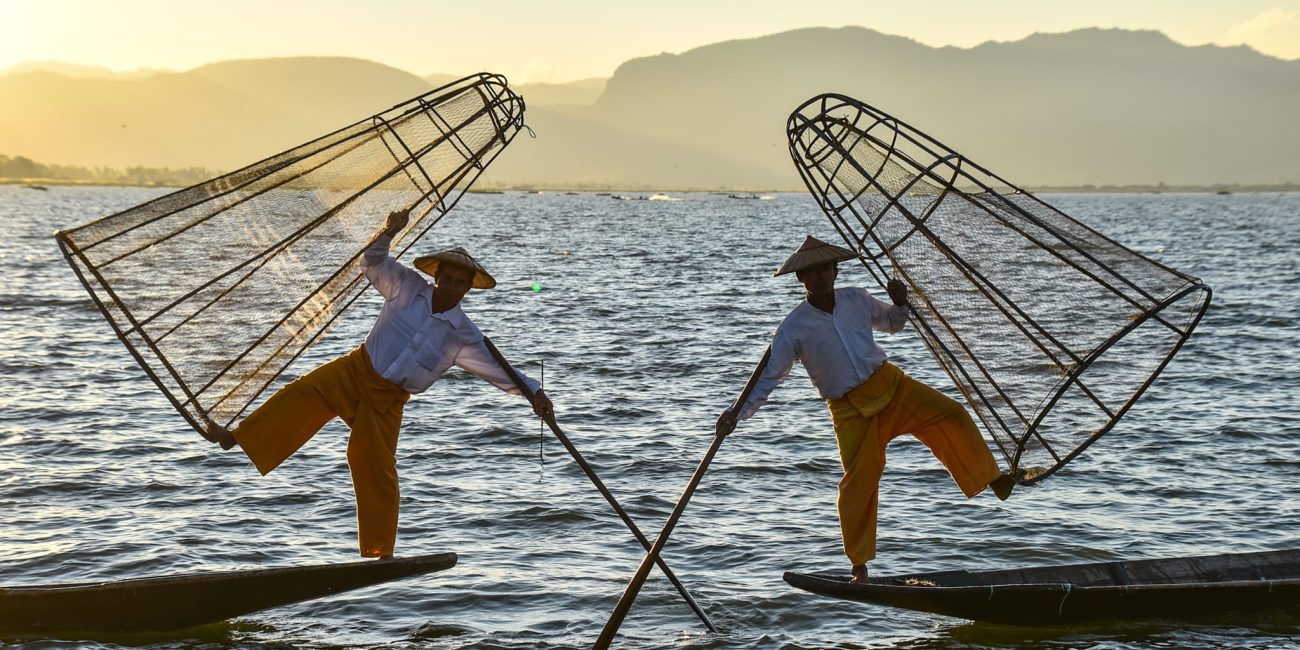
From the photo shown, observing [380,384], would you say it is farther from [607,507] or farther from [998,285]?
[998,285]

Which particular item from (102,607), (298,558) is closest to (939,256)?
(298,558)

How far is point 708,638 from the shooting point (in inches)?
313

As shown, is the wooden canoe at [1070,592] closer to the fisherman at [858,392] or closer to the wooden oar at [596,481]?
the fisherman at [858,392]

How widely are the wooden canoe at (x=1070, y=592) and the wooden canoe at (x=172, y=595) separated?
263cm

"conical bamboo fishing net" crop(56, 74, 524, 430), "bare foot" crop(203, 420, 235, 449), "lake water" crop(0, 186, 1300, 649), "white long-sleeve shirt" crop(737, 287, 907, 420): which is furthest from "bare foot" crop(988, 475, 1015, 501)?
"bare foot" crop(203, 420, 235, 449)

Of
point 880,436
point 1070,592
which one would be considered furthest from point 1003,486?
point 880,436

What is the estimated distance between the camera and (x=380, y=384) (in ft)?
24.6

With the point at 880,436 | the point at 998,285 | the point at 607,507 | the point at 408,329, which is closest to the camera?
the point at 408,329

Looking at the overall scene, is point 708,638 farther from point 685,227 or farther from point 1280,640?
point 685,227

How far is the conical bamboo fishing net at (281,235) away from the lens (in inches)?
322

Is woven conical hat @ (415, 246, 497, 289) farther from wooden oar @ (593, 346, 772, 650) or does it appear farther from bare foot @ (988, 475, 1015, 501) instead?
bare foot @ (988, 475, 1015, 501)

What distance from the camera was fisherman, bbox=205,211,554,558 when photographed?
7434 mm

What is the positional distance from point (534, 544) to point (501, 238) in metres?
55.4

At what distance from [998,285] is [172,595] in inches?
222
